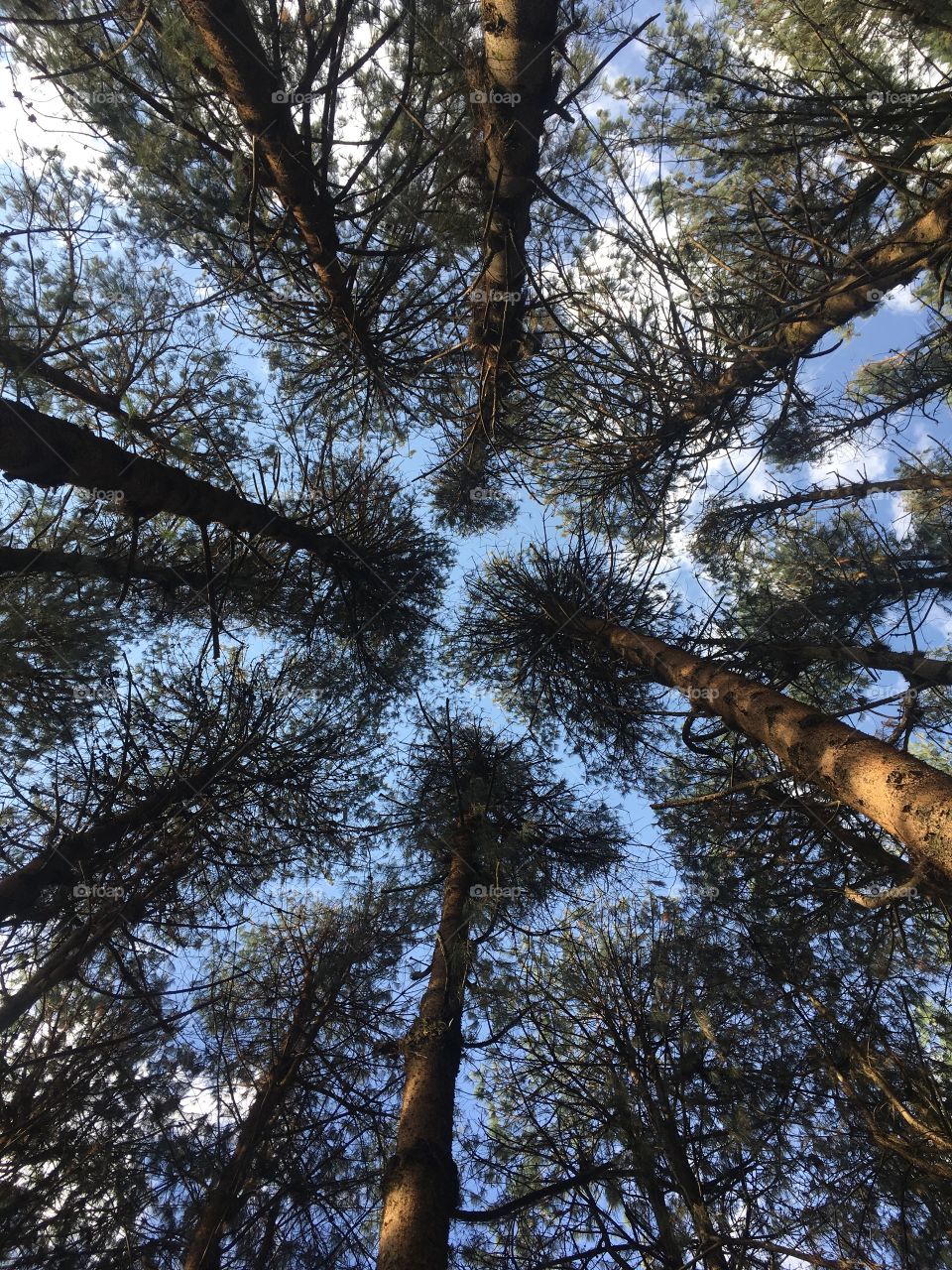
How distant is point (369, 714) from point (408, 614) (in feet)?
4.24

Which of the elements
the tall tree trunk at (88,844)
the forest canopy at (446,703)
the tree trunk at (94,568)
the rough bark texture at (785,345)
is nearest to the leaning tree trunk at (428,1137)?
the forest canopy at (446,703)

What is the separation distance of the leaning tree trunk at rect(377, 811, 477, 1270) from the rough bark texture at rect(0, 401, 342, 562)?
3.84 meters

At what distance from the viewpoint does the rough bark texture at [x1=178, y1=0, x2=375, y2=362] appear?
3.13m

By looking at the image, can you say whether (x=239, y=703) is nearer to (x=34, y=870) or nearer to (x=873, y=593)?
(x=34, y=870)

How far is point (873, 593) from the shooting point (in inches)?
242

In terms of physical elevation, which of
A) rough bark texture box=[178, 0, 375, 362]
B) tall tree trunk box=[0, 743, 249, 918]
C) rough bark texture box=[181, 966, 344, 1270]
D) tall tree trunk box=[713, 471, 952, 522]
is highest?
tall tree trunk box=[713, 471, 952, 522]

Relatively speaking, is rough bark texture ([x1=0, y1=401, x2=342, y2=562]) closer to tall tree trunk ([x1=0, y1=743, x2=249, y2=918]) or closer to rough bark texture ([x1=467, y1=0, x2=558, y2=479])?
tall tree trunk ([x1=0, y1=743, x2=249, y2=918])

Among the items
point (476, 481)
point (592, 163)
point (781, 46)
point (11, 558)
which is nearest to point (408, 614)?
point (476, 481)

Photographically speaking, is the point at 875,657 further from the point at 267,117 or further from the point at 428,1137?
the point at 267,117

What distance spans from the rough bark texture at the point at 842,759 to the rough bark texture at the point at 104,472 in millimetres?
4009

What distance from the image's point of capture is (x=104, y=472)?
3.84m

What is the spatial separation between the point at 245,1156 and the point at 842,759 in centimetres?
395

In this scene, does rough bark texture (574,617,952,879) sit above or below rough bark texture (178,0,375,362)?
below

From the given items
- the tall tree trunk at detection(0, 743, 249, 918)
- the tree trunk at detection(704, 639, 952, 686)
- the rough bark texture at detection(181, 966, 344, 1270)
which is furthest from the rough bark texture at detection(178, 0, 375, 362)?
the rough bark texture at detection(181, 966, 344, 1270)
